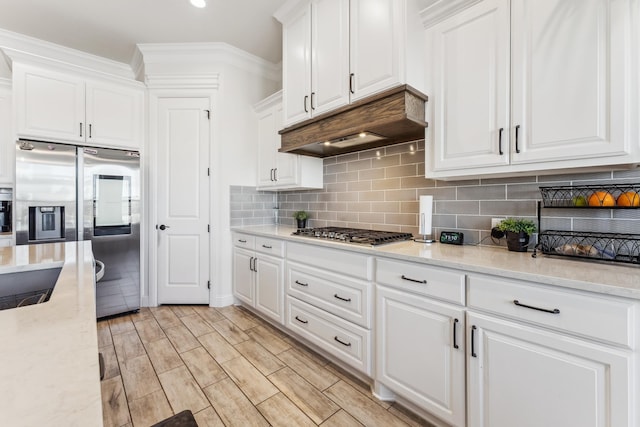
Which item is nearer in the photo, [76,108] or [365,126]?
[365,126]

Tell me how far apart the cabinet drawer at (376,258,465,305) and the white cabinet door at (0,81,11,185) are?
13.3ft

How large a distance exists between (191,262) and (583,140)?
3.34 m

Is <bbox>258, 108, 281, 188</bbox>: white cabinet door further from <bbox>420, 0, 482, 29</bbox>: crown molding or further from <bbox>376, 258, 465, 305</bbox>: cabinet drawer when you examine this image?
<bbox>376, 258, 465, 305</bbox>: cabinet drawer

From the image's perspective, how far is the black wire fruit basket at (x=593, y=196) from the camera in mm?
1328

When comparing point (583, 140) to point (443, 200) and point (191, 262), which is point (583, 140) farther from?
point (191, 262)

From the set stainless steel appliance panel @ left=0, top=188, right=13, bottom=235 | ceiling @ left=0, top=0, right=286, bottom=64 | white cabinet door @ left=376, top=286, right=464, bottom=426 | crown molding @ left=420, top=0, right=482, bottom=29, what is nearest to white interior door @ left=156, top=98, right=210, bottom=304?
ceiling @ left=0, top=0, right=286, bottom=64

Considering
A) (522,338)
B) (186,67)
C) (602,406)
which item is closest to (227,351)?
(522,338)

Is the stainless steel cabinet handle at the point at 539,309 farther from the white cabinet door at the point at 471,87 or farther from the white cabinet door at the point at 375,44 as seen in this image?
the white cabinet door at the point at 375,44

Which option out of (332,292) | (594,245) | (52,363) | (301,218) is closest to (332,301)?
(332,292)

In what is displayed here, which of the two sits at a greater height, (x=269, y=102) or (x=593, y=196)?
(x=269, y=102)

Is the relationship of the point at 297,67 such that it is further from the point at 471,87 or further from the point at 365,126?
→ the point at 471,87

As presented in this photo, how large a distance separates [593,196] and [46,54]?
15.9 ft

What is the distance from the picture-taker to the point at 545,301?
1.11m

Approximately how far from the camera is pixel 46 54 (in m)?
3.07
